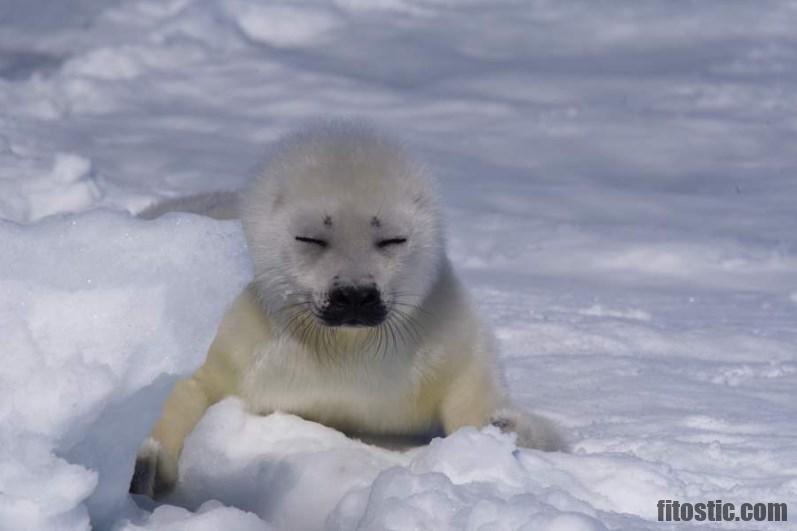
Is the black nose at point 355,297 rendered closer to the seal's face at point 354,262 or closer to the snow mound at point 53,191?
the seal's face at point 354,262

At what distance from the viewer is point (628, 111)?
23.4 feet

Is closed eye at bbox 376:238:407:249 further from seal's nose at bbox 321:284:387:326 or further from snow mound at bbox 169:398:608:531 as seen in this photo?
snow mound at bbox 169:398:608:531

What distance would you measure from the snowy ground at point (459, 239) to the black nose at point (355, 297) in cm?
28

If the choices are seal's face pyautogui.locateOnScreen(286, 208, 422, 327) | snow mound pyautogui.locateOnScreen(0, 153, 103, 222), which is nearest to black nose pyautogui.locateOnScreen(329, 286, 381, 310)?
seal's face pyautogui.locateOnScreen(286, 208, 422, 327)

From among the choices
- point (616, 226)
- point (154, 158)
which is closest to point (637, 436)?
point (616, 226)

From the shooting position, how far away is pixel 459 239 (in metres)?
4.89

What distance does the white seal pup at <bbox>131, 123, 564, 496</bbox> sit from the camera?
273 cm

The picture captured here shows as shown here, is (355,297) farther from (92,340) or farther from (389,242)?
(92,340)

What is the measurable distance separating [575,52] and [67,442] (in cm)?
666

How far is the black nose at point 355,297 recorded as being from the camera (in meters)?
2.66

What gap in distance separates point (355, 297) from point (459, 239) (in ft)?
7.41

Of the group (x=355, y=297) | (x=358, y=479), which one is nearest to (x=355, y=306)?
(x=355, y=297)

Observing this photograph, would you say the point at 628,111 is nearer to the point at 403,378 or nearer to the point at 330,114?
the point at 330,114

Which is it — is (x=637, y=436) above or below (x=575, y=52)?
above
